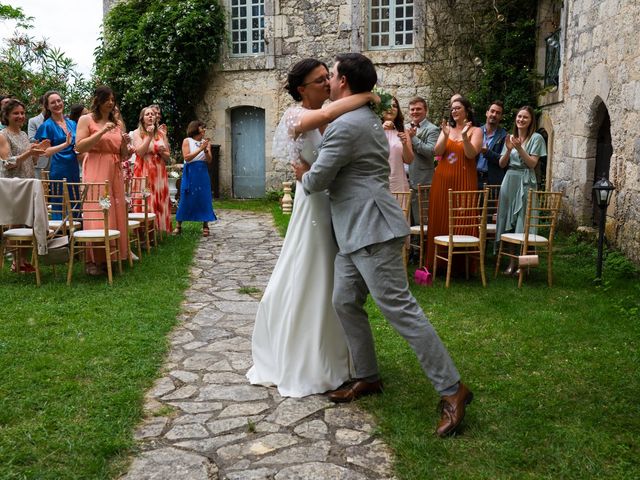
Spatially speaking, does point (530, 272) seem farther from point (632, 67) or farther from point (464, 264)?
point (632, 67)

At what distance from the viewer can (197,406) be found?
3670mm

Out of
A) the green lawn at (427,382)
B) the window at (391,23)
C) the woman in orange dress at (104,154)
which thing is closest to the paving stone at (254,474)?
the green lawn at (427,382)

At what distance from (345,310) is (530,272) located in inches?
171

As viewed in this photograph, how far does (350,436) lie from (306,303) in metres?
0.86

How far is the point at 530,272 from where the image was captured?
730 centimetres

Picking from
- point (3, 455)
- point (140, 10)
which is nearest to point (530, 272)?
point (3, 455)

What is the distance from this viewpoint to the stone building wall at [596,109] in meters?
7.59

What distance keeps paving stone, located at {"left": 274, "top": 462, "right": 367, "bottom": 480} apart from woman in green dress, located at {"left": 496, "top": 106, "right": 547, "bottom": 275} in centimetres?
477

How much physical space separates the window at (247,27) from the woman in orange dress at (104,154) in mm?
8494

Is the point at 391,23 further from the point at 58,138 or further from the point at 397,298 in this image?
the point at 397,298

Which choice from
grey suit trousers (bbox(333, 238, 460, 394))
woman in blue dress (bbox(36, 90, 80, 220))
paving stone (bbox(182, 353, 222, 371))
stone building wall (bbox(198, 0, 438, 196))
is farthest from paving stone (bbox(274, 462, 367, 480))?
stone building wall (bbox(198, 0, 438, 196))

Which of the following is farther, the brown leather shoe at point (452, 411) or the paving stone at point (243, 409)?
the paving stone at point (243, 409)

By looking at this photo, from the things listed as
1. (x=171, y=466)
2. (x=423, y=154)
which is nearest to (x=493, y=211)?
(x=423, y=154)

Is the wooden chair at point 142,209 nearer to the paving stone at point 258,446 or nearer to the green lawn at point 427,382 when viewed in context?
the green lawn at point 427,382
